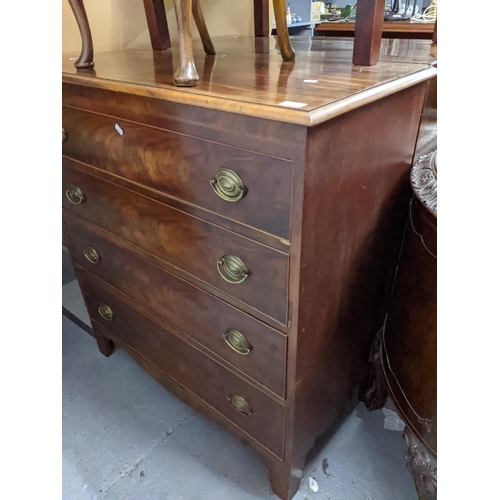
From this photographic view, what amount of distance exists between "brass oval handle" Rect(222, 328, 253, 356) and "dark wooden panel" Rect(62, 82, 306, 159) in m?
0.41

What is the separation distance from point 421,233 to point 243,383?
19.9 inches

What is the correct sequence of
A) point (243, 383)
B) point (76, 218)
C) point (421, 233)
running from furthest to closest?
point (76, 218) < point (243, 383) < point (421, 233)

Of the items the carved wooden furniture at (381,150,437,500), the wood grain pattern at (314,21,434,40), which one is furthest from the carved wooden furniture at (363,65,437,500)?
the wood grain pattern at (314,21,434,40)

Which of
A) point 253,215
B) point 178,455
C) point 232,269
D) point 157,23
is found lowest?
Answer: point 178,455

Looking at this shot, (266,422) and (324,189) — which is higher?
(324,189)

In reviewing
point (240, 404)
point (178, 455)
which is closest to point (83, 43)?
point (240, 404)

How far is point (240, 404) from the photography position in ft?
3.34

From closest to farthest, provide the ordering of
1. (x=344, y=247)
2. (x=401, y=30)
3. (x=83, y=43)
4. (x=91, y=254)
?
(x=344, y=247)
(x=83, y=43)
(x=91, y=254)
(x=401, y=30)

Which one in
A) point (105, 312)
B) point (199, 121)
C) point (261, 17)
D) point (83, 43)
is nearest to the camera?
point (199, 121)

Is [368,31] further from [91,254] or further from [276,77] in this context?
[91,254]

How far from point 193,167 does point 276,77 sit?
231mm
